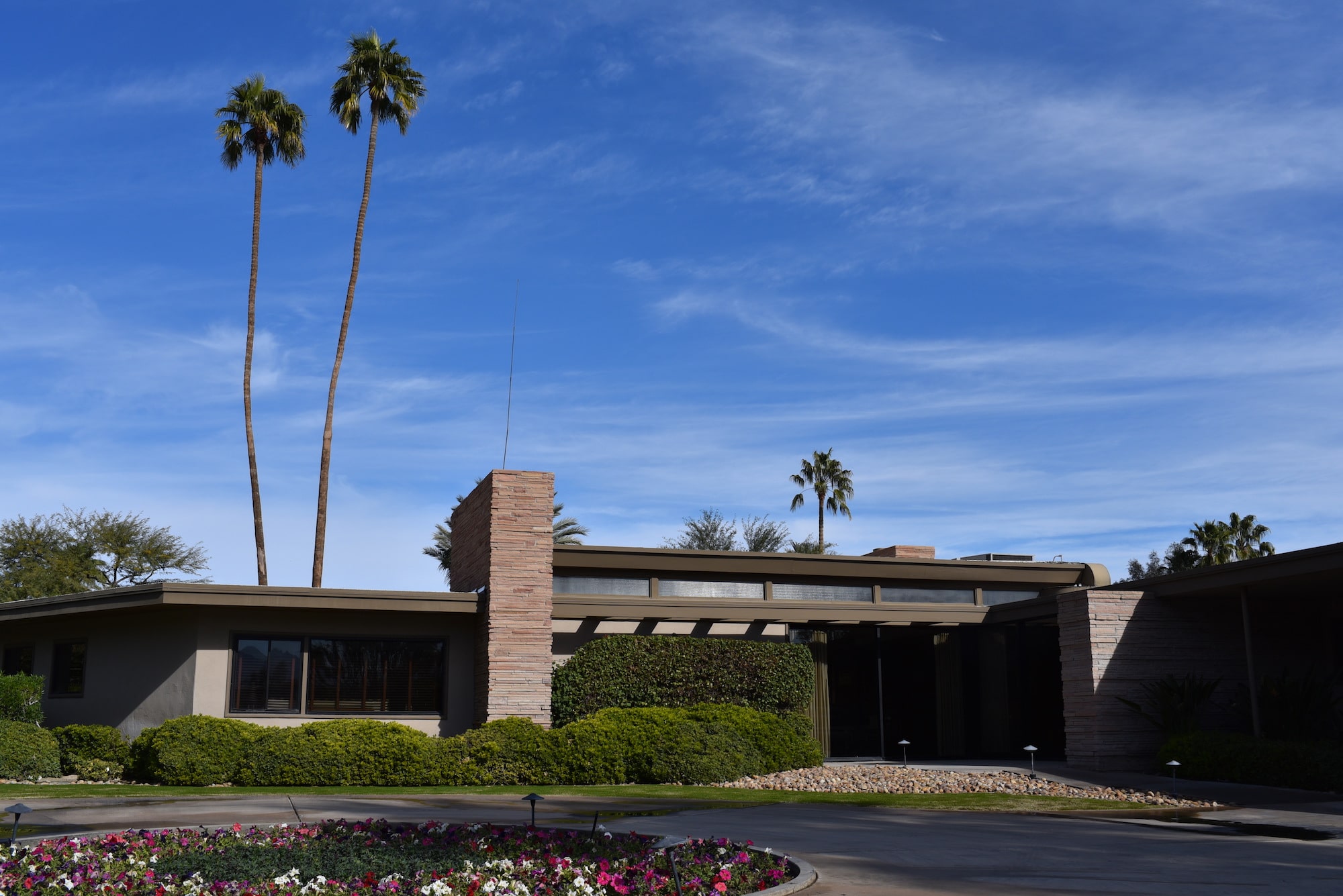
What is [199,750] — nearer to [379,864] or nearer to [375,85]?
[379,864]

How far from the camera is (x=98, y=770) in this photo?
20906 millimetres

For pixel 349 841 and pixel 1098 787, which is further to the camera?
pixel 1098 787

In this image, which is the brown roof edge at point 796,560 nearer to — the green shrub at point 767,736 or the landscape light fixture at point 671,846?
the green shrub at point 767,736

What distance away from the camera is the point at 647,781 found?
66.8 feet

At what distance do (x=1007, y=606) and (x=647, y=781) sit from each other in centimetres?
908

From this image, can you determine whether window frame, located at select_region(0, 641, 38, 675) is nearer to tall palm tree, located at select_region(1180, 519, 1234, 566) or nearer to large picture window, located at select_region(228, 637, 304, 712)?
large picture window, located at select_region(228, 637, 304, 712)

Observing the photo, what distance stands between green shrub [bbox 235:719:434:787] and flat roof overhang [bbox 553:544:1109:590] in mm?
5239

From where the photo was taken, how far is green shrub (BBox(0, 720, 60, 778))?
806 inches

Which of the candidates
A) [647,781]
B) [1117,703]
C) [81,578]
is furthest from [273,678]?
[81,578]

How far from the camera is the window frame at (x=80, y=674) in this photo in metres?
23.3

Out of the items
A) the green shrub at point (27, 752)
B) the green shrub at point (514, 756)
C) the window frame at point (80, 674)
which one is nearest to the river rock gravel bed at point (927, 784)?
the green shrub at point (514, 756)

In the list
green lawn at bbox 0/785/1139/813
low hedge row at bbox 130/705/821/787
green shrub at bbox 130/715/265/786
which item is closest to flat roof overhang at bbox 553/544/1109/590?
low hedge row at bbox 130/705/821/787

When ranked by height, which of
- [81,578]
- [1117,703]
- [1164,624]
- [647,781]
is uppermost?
[81,578]

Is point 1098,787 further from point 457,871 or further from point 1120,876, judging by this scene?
point 457,871
